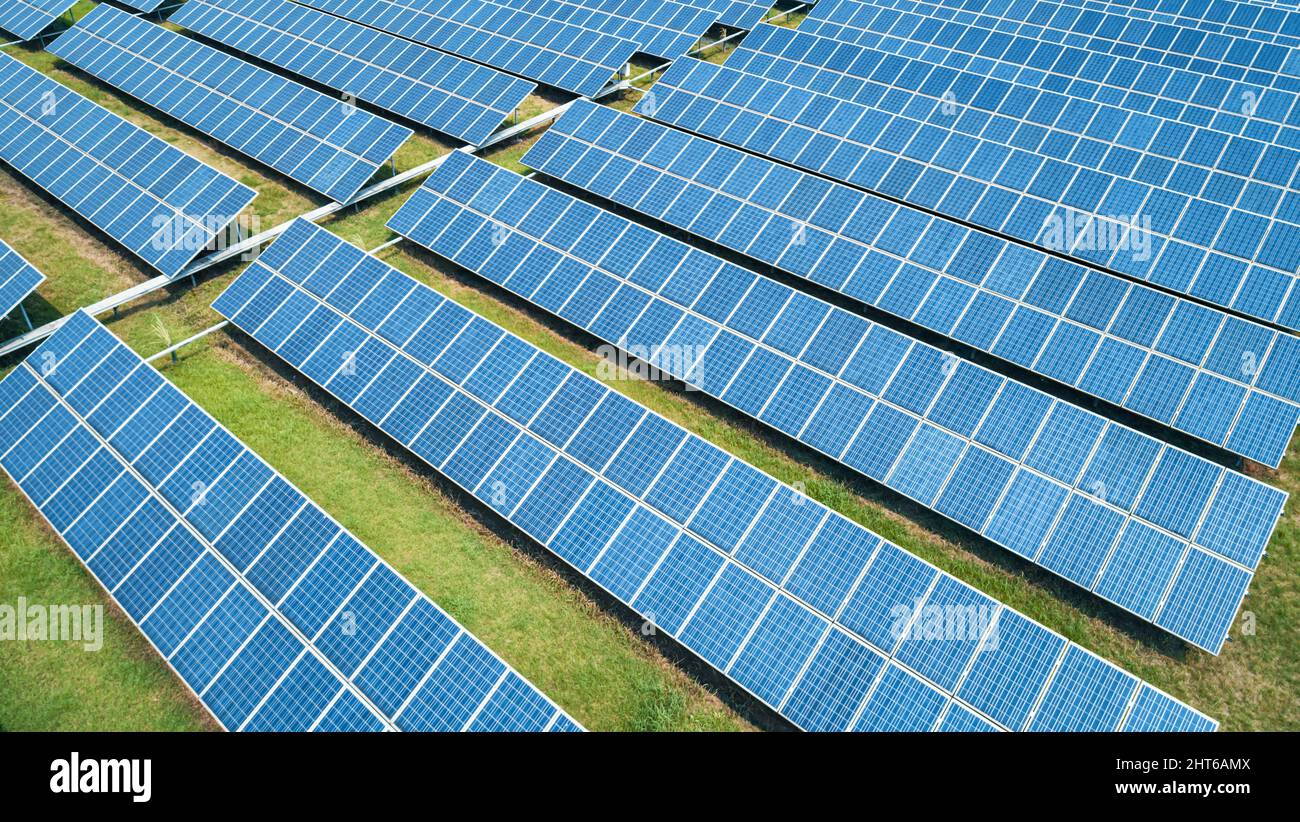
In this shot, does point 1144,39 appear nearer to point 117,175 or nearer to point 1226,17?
point 1226,17

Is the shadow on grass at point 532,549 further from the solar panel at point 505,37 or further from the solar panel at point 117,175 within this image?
the solar panel at point 505,37

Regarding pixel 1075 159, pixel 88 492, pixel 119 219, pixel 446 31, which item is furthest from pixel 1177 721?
pixel 446 31

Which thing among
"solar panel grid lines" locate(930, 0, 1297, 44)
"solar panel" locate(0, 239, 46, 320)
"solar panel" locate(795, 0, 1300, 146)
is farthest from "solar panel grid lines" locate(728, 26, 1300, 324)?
"solar panel" locate(0, 239, 46, 320)

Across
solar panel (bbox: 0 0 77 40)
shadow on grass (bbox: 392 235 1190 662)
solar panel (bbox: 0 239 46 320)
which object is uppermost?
solar panel (bbox: 0 0 77 40)

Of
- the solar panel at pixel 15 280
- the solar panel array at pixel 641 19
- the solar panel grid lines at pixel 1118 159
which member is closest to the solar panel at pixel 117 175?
the solar panel at pixel 15 280

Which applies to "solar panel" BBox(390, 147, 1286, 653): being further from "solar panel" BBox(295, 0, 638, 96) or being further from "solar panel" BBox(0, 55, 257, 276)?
"solar panel" BBox(295, 0, 638, 96)

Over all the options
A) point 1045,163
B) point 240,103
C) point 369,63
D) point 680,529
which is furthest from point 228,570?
point 369,63

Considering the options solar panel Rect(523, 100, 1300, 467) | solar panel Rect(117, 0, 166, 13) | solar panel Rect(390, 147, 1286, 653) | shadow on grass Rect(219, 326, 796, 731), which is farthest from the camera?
solar panel Rect(117, 0, 166, 13)
